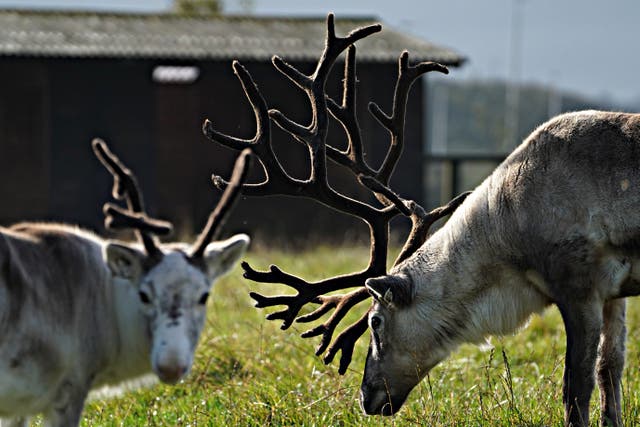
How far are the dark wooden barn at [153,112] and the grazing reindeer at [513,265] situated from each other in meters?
10.8

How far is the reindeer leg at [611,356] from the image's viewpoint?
576cm

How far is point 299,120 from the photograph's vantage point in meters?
17.0

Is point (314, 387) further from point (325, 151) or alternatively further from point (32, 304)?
point (32, 304)

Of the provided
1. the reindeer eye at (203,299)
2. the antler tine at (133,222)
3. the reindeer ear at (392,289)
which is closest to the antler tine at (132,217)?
the antler tine at (133,222)

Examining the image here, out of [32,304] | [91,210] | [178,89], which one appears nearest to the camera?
[32,304]

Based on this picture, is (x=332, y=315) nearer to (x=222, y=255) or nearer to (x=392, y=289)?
(x=392, y=289)

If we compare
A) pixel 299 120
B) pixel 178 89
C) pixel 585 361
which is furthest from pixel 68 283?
pixel 178 89

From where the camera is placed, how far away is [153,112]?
17.4 metres

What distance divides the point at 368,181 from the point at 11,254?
6.85ft

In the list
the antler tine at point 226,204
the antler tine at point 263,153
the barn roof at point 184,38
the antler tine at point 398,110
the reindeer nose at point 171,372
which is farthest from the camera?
the barn roof at point 184,38

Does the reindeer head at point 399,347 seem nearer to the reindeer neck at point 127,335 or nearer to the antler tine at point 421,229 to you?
the antler tine at point 421,229

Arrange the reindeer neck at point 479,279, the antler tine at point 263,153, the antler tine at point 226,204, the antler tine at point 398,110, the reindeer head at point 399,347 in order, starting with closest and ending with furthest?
the antler tine at point 226,204
the reindeer neck at point 479,279
the reindeer head at point 399,347
the antler tine at point 263,153
the antler tine at point 398,110

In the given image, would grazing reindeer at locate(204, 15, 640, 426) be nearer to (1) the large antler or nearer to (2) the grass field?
(1) the large antler

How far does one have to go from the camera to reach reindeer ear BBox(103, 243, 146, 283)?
471 centimetres
